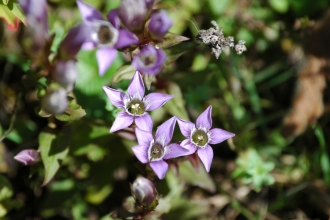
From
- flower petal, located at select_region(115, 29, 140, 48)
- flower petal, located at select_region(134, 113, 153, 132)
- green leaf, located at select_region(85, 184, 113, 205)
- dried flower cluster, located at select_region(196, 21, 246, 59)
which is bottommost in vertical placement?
green leaf, located at select_region(85, 184, 113, 205)

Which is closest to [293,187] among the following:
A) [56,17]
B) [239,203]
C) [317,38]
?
[239,203]

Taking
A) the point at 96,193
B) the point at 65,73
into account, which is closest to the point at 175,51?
the point at 65,73

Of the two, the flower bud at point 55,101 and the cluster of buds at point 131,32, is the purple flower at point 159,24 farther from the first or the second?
the flower bud at point 55,101

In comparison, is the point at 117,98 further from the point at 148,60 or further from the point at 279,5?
the point at 279,5

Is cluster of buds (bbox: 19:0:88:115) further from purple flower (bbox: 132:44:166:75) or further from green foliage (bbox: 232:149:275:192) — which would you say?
green foliage (bbox: 232:149:275:192)

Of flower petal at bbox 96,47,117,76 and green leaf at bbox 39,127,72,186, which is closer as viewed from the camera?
flower petal at bbox 96,47,117,76

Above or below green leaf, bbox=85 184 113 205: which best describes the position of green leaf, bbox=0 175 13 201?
above

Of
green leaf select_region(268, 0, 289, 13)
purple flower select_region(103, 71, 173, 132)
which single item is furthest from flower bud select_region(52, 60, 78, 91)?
green leaf select_region(268, 0, 289, 13)
